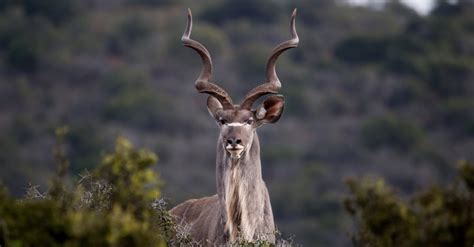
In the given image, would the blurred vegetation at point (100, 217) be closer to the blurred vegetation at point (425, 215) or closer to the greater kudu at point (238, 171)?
the blurred vegetation at point (425, 215)

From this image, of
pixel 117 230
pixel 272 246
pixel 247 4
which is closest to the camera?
pixel 117 230

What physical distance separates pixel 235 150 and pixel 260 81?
41148mm

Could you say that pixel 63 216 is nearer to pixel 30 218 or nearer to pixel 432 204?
pixel 30 218

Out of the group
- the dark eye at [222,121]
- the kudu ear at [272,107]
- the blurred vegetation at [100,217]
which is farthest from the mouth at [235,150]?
the blurred vegetation at [100,217]

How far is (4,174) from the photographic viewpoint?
37562mm

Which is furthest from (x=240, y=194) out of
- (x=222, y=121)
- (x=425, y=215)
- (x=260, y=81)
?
(x=260, y=81)

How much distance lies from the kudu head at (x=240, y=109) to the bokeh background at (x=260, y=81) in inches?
974

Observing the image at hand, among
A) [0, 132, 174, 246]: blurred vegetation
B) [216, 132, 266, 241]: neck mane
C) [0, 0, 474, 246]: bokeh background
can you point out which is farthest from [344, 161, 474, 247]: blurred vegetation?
[0, 0, 474, 246]: bokeh background

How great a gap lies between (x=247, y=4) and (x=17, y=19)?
11554 mm

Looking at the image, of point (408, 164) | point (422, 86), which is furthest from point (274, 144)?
point (422, 86)

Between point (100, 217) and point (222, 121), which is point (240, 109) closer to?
point (222, 121)

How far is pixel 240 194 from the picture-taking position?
978 centimetres

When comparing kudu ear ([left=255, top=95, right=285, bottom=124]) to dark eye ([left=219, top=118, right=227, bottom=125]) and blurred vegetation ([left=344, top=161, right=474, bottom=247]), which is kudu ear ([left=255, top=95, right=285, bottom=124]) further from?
blurred vegetation ([left=344, top=161, right=474, bottom=247])

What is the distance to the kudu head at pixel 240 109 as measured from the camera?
9656 mm
